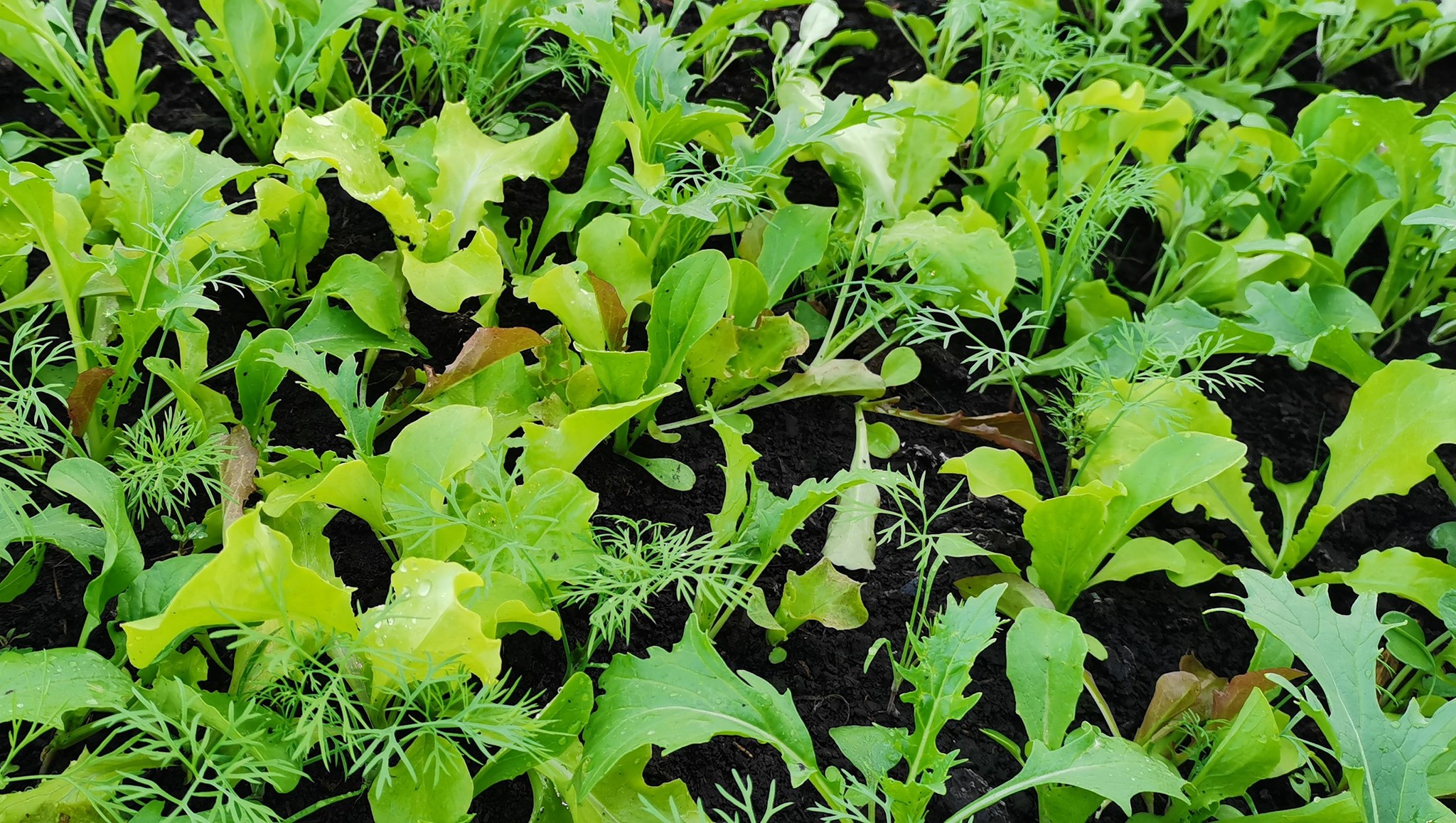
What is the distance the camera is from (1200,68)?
2.09 meters

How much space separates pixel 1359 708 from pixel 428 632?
0.82m

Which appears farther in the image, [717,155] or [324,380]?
[717,155]

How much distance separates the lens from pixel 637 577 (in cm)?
99

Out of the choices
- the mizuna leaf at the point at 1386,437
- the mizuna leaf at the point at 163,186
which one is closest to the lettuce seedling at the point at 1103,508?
the mizuna leaf at the point at 1386,437

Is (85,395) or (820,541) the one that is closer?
(85,395)

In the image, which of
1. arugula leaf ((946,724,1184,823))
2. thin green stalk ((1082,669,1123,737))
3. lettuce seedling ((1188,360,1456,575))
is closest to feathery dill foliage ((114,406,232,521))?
arugula leaf ((946,724,1184,823))

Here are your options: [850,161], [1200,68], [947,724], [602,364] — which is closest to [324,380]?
[602,364]

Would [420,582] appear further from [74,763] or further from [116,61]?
[116,61]

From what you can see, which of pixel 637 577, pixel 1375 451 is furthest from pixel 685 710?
pixel 1375 451

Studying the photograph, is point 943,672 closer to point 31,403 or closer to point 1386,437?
point 1386,437

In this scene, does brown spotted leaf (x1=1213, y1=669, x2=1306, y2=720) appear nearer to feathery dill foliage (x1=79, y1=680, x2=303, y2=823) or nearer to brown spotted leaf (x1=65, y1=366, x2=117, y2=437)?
feathery dill foliage (x1=79, y1=680, x2=303, y2=823)

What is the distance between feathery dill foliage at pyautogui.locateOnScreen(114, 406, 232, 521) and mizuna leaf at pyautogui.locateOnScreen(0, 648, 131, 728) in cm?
18

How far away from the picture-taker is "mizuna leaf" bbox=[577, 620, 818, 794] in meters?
0.84

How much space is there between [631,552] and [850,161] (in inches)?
31.9
